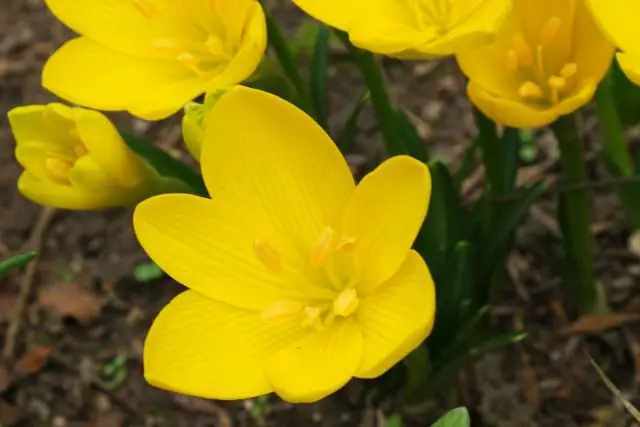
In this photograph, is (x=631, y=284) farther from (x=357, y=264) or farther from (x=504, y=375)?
(x=357, y=264)

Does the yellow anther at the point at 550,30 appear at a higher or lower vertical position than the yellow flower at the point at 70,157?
higher

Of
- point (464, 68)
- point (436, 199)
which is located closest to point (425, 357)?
point (436, 199)

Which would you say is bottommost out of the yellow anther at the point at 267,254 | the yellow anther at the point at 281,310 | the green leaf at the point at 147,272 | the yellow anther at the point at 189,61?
the green leaf at the point at 147,272

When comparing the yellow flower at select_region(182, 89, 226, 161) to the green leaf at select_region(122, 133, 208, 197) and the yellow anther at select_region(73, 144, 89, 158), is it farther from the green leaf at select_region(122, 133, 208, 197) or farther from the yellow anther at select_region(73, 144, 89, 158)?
the green leaf at select_region(122, 133, 208, 197)

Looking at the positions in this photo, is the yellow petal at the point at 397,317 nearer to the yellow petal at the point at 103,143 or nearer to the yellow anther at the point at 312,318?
the yellow anther at the point at 312,318

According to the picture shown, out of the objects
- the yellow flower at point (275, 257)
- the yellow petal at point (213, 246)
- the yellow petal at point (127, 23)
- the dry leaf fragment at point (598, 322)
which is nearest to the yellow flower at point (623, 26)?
the yellow flower at point (275, 257)

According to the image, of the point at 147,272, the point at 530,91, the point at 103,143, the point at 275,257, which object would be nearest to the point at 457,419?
the point at 275,257
